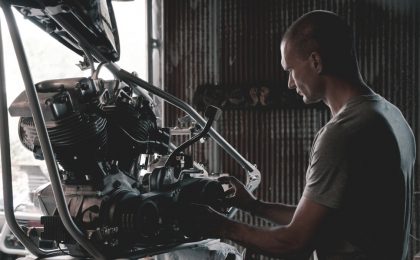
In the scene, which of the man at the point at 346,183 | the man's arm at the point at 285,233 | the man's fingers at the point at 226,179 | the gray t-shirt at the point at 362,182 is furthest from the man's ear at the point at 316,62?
the man's fingers at the point at 226,179

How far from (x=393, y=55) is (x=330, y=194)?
2942mm

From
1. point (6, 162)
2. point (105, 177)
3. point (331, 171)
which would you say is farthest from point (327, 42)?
point (6, 162)

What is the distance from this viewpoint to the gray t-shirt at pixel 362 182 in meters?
1.51

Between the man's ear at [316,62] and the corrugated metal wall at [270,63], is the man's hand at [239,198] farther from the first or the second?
the corrugated metal wall at [270,63]

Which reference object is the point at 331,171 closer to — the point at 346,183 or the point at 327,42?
the point at 346,183

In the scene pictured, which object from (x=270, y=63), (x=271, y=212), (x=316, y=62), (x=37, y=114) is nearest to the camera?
(x=37, y=114)

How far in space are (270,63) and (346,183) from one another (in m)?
3.01

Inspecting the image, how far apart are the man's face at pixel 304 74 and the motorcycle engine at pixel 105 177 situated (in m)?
0.58

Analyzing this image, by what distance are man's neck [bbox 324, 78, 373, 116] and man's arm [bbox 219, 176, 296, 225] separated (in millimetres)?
629

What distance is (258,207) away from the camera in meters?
2.17

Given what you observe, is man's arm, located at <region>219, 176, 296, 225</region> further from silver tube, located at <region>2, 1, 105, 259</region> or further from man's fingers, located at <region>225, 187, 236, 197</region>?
silver tube, located at <region>2, 1, 105, 259</region>

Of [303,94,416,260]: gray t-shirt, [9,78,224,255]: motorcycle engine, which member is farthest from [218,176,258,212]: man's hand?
[303,94,416,260]: gray t-shirt

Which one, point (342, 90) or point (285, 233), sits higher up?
point (342, 90)

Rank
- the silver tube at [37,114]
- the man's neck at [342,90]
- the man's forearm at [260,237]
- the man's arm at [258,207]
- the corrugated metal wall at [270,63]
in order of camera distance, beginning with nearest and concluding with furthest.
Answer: the silver tube at [37,114] → the man's forearm at [260,237] → the man's neck at [342,90] → the man's arm at [258,207] → the corrugated metal wall at [270,63]
